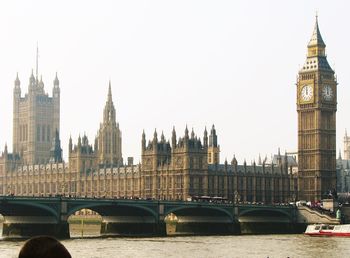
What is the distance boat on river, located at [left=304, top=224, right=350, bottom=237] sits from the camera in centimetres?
9425

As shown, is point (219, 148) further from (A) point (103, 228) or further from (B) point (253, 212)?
(A) point (103, 228)

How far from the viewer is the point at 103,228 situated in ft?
315

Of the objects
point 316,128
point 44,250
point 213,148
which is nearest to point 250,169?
point 316,128

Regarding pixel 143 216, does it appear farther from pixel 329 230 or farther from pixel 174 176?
pixel 174 176

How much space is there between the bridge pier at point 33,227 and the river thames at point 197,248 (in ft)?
21.9

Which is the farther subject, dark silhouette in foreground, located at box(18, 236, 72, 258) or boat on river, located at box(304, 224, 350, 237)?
boat on river, located at box(304, 224, 350, 237)

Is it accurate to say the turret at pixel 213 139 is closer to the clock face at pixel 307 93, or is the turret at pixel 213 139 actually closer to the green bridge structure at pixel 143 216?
the clock face at pixel 307 93

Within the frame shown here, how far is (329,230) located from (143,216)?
2064 centimetres

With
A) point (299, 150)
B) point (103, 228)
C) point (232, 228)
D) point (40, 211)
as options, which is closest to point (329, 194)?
point (299, 150)

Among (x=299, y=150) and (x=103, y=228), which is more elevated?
(x=299, y=150)

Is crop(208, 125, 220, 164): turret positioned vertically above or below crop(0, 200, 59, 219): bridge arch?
above

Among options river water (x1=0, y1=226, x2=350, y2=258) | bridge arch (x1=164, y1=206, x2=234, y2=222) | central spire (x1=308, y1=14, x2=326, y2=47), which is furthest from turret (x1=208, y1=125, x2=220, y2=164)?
river water (x1=0, y1=226, x2=350, y2=258)

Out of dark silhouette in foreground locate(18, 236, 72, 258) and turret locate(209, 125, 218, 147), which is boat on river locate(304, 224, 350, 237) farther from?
dark silhouette in foreground locate(18, 236, 72, 258)

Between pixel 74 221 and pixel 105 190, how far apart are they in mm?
16772
